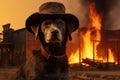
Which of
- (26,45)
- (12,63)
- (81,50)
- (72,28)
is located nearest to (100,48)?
(81,50)

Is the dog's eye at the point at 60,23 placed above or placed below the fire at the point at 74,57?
above

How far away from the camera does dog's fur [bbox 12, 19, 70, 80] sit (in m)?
4.84

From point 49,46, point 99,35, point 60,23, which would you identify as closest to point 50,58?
point 49,46

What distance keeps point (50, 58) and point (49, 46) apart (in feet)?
0.50

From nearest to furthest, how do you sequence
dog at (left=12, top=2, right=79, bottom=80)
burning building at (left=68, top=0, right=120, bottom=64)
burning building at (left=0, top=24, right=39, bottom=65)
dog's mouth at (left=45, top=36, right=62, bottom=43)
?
dog's mouth at (left=45, top=36, right=62, bottom=43)
dog at (left=12, top=2, right=79, bottom=80)
burning building at (left=68, top=0, right=120, bottom=64)
burning building at (left=0, top=24, right=39, bottom=65)

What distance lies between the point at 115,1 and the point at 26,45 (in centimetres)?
862

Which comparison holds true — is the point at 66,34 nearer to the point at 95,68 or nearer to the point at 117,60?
the point at 95,68

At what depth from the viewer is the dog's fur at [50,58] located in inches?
190

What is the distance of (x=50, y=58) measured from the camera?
4.84 m

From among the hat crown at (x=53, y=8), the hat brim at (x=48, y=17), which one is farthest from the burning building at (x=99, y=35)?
the hat crown at (x=53, y=8)

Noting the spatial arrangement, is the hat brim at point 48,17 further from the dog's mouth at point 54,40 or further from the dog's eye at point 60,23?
the dog's mouth at point 54,40

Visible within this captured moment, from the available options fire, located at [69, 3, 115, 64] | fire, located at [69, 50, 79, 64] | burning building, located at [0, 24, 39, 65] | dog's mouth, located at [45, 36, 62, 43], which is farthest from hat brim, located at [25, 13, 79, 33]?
burning building, located at [0, 24, 39, 65]

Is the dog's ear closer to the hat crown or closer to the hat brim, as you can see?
the hat brim

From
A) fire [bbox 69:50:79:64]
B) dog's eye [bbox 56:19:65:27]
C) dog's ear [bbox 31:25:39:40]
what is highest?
dog's eye [bbox 56:19:65:27]
